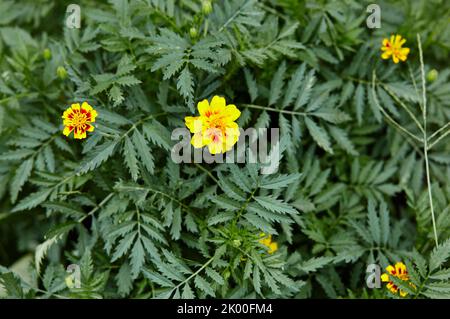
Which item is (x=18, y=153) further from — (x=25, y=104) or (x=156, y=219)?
(x=156, y=219)

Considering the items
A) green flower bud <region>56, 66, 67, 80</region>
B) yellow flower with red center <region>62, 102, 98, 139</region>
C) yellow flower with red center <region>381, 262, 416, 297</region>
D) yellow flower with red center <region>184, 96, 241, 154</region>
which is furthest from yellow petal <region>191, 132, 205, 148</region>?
yellow flower with red center <region>381, 262, 416, 297</region>

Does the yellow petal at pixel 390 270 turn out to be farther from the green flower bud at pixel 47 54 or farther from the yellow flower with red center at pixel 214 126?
the green flower bud at pixel 47 54

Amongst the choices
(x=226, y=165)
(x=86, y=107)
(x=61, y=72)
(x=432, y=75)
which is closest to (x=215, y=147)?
(x=226, y=165)

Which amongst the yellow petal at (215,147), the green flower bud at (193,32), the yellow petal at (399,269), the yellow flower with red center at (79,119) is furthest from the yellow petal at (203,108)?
the yellow petal at (399,269)

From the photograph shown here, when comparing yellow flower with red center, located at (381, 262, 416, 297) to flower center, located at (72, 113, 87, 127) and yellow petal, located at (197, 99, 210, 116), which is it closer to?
yellow petal, located at (197, 99, 210, 116)

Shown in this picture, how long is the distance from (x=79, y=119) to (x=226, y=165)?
1.73 feet

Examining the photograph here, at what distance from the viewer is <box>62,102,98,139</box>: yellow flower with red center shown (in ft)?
5.36

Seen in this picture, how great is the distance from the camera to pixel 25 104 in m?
2.17

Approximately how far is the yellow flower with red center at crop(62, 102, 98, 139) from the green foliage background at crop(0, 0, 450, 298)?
0.07 metres

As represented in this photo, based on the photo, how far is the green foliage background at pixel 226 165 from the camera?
67.6 inches

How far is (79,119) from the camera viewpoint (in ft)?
5.40

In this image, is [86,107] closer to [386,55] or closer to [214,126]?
[214,126]

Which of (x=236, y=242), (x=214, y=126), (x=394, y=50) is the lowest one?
(x=236, y=242)
